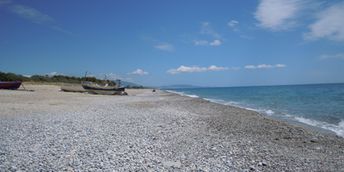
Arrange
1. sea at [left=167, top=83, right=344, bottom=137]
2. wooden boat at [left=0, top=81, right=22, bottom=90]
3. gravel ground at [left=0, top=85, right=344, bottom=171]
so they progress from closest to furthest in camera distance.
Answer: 1. gravel ground at [left=0, top=85, right=344, bottom=171]
2. sea at [left=167, top=83, right=344, bottom=137]
3. wooden boat at [left=0, top=81, right=22, bottom=90]

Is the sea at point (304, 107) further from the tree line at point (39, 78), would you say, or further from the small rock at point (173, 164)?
the tree line at point (39, 78)

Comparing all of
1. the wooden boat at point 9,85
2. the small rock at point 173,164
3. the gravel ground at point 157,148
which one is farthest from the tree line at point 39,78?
the small rock at point 173,164

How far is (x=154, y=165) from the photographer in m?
6.30

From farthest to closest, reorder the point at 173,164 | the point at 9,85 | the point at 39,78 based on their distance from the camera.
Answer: the point at 39,78 → the point at 9,85 → the point at 173,164

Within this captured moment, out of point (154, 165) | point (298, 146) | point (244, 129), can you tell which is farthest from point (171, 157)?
point (244, 129)

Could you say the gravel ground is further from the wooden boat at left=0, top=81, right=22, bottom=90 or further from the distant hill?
the distant hill

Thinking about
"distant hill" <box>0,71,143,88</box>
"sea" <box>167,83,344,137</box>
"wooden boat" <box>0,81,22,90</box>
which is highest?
"distant hill" <box>0,71,143,88</box>

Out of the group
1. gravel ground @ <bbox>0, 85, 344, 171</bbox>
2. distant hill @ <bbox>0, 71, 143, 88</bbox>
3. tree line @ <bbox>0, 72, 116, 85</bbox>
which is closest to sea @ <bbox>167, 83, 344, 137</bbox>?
gravel ground @ <bbox>0, 85, 344, 171</bbox>

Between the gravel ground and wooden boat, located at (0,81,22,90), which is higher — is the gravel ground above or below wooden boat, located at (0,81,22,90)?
below

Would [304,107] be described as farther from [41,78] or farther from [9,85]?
[41,78]

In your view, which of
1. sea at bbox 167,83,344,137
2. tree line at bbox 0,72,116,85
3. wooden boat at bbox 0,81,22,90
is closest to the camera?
sea at bbox 167,83,344,137

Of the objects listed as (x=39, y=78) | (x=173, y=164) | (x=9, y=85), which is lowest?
(x=173, y=164)

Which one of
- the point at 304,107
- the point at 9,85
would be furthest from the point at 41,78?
the point at 304,107

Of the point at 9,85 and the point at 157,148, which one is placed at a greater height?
the point at 9,85
